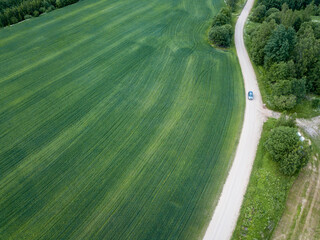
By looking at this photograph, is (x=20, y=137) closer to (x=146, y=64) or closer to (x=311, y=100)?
(x=146, y=64)

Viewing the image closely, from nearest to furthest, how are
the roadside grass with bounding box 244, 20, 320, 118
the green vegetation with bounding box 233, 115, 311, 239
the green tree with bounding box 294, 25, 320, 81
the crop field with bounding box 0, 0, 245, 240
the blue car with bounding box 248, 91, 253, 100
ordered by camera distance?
the green vegetation with bounding box 233, 115, 311, 239 → the crop field with bounding box 0, 0, 245, 240 → the roadside grass with bounding box 244, 20, 320, 118 → the green tree with bounding box 294, 25, 320, 81 → the blue car with bounding box 248, 91, 253, 100

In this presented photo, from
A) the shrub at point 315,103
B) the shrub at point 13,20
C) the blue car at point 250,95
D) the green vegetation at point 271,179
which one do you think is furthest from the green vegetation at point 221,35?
the shrub at point 13,20

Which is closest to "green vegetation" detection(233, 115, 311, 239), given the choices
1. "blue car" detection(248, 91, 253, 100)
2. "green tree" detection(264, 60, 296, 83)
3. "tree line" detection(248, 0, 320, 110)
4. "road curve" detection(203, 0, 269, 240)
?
"road curve" detection(203, 0, 269, 240)

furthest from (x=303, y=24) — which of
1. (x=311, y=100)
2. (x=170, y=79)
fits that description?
(x=170, y=79)

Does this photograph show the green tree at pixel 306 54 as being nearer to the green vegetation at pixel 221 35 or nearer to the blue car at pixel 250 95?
the blue car at pixel 250 95

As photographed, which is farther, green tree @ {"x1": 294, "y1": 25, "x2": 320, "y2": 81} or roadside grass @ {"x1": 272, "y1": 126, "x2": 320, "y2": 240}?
green tree @ {"x1": 294, "y1": 25, "x2": 320, "y2": 81}

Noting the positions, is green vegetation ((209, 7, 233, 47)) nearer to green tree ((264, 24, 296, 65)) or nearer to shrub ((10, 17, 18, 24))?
green tree ((264, 24, 296, 65))

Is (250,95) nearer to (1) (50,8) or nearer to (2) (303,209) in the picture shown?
(2) (303,209)

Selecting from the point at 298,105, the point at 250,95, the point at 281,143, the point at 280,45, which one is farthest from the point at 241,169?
the point at 280,45
